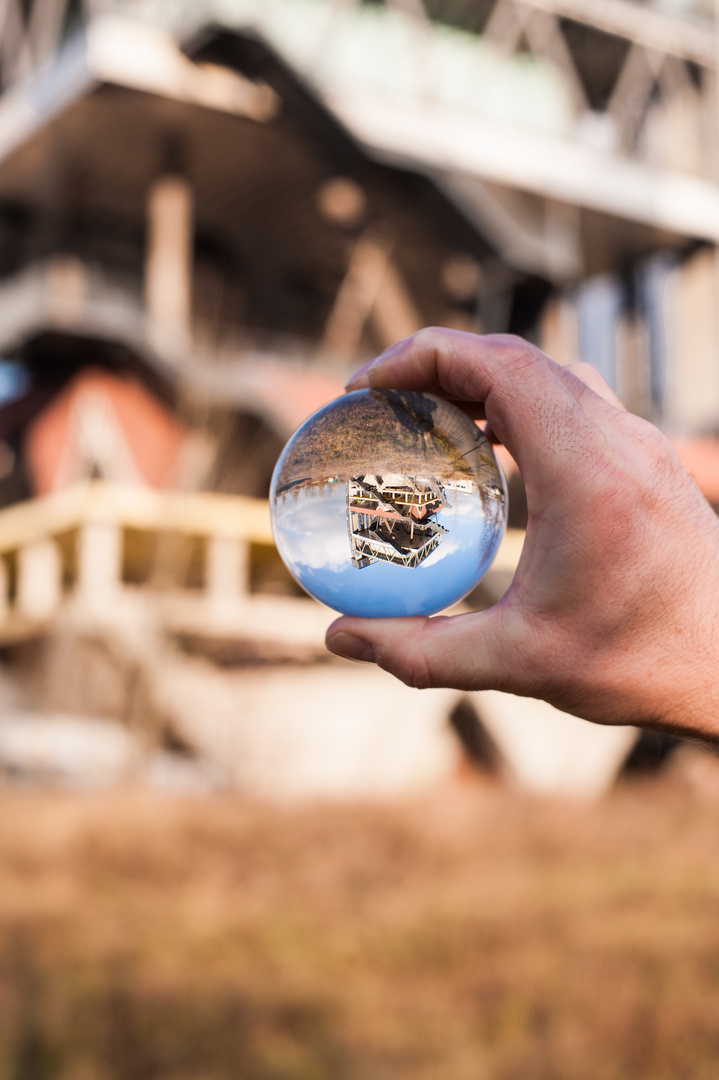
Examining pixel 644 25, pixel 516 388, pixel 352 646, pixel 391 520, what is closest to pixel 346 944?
pixel 352 646

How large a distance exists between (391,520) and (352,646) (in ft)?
0.79

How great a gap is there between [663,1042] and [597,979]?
85 centimetres

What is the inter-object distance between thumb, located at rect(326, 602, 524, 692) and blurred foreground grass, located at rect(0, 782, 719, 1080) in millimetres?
4899

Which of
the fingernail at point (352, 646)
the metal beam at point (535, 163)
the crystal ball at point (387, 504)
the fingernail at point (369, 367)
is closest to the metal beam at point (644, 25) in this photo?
the metal beam at point (535, 163)

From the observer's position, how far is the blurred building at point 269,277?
1333 cm

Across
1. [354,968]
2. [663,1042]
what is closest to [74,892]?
[354,968]

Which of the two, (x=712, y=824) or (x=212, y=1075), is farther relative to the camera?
(x=712, y=824)

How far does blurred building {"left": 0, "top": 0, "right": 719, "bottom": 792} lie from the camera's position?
43.7ft

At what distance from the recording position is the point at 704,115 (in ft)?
78.3

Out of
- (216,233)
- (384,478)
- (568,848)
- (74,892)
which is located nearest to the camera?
(384,478)

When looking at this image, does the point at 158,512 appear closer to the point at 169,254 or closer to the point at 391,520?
the point at 169,254

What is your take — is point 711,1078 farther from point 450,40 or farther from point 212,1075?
point 450,40

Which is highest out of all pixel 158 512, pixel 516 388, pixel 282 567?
pixel 516 388

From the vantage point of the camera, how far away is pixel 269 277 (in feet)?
68.0
